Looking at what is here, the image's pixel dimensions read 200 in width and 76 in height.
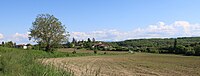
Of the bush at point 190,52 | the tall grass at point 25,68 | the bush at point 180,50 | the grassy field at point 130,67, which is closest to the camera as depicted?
the tall grass at point 25,68

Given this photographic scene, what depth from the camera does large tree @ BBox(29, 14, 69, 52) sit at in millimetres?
88188

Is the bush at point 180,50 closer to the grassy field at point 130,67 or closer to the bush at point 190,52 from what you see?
the bush at point 190,52

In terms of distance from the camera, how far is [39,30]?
292 ft

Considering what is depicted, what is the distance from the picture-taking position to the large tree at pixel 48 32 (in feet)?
289

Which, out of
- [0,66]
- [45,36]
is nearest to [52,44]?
[45,36]

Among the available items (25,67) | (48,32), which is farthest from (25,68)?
(48,32)

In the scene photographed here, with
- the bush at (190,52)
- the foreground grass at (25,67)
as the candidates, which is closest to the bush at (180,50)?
the bush at (190,52)

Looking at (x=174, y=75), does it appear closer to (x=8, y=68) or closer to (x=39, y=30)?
(x=8, y=68)

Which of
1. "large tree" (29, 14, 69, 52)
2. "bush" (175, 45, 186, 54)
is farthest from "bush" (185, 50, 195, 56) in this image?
"large tree" (29, 14, 69, 52)

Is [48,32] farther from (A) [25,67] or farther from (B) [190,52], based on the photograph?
(A) [25,67]

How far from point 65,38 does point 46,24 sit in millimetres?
5767

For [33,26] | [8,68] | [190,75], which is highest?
[33,26]

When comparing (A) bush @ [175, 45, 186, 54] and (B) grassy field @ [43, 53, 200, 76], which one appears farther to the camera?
(A) bush @ [175, 45, 186, 54]

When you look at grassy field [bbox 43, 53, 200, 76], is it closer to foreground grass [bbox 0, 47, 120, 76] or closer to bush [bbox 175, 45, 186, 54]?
foreground grass [bbox 0, 47, 120, 76]
